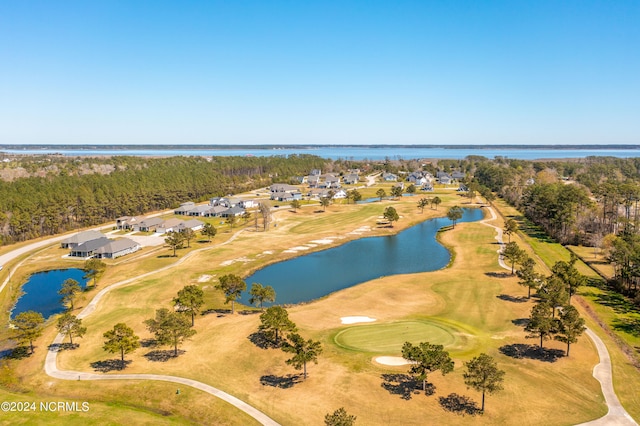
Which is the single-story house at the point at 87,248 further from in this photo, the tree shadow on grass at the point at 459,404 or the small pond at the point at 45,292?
the tree shadow on grass at the point at 459,404

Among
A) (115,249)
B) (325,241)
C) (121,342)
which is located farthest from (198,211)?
(121,342)

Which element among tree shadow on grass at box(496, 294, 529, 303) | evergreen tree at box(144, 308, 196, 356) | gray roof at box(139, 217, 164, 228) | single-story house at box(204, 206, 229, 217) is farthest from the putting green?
single-story house at box(204, 206, 229, 217)

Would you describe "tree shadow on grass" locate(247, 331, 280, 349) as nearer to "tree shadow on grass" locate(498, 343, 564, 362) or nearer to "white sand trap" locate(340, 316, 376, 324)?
"white sand trap" locate(340, 316, 376, 324)

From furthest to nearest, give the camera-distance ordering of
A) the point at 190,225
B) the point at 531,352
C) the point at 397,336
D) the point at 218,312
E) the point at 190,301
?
the point at 190,225 < the point at 218,312 < the point at 190,301 < the point at 397,336 < the point at 531,352

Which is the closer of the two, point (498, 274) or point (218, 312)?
point (218, 312)

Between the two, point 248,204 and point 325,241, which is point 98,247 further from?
point 248,204

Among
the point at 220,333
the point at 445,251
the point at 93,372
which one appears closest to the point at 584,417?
the point at 220,333
